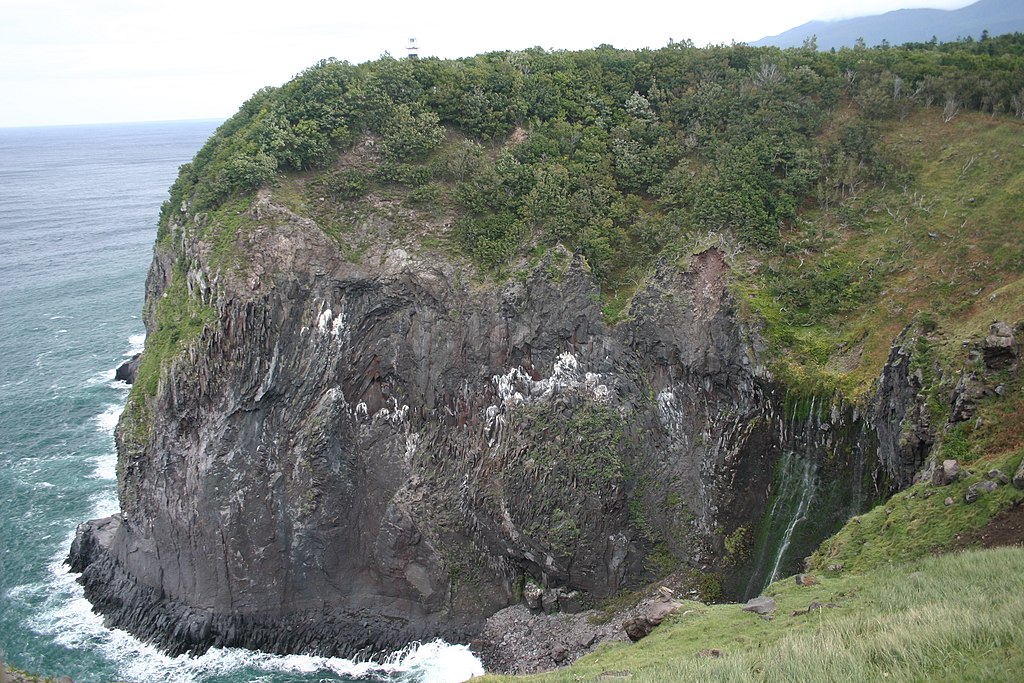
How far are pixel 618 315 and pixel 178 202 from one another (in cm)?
3065

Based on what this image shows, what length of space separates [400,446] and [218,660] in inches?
605

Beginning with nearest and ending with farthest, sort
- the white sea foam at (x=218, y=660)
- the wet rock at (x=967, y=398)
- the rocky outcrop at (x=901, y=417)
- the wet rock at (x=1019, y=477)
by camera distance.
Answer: the wet rock at (x=1019, y=477) → the wet rock at (x=967, y=398) → the rocky outcrop at (x=901, y=417) → the white sea foam at (x=218, y=660)

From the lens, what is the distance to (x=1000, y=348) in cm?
2716

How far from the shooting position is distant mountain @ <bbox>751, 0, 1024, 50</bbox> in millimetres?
121688

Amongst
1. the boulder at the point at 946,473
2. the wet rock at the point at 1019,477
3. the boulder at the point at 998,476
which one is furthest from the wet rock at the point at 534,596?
the wet rock at the point at 1019,477

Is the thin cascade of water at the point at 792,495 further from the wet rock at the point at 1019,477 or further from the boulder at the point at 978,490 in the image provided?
the wet rock at the point at 1019,477

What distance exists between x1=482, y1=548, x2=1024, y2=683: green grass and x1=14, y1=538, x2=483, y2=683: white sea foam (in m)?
14.1

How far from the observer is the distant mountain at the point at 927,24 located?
399 feet

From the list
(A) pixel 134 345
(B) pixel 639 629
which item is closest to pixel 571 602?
(B) pixel 639 629

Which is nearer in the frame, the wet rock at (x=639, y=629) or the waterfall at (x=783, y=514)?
the wet rock at (x=639, y=629)

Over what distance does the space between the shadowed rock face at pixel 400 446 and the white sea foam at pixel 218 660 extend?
0.75m

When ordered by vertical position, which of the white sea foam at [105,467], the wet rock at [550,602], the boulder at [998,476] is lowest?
the wet rock at [550,602]

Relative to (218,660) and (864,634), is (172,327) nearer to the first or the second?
(218,660)

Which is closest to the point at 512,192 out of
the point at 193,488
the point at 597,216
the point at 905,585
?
the point at 597,216
